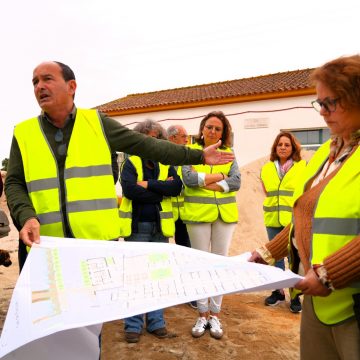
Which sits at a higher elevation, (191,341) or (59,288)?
(59,288)

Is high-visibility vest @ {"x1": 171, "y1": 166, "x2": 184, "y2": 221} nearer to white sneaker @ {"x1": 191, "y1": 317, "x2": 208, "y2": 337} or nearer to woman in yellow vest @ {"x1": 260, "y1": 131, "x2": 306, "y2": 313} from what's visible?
white sneaker @ {"x1": 191, "y1": 317, "x2": 208, "y2": 337}

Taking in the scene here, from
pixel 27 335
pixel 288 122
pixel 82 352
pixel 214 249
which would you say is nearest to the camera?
pixel 27 335

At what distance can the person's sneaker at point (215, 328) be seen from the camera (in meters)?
3.97

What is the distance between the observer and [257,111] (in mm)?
14992

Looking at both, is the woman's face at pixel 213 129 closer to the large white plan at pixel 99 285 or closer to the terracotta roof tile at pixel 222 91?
the large white plan at pixel 99 285

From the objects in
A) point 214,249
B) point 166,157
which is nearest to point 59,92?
point 166,157

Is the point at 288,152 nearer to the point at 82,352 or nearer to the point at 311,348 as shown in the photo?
the point at 311,348

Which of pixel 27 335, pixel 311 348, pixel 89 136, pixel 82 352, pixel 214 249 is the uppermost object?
pixel 89 136

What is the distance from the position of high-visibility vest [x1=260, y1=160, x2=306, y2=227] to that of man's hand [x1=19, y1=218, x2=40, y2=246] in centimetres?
383

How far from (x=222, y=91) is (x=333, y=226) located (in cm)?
1626

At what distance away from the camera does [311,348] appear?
1890 mm

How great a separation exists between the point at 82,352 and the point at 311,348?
1.07 m

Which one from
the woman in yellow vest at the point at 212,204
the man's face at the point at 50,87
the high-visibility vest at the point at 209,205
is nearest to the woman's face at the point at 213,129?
the woman in yellow vest at the point at 212,204

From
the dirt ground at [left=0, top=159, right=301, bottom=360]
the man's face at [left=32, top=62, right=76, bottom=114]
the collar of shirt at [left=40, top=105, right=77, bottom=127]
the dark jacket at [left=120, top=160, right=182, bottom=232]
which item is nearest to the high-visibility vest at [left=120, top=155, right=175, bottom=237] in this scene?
the dark jacket at [left=120, top=160, right=182, bottom=232]
